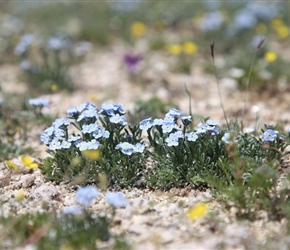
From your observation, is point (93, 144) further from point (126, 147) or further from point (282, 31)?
point (282, 31)

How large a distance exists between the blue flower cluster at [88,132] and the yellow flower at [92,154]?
31 millimetres

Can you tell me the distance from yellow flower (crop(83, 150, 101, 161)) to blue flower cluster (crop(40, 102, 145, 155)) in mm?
31

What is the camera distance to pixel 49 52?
7203mm

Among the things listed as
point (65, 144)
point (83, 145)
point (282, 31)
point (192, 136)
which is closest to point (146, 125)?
point (192, 136)

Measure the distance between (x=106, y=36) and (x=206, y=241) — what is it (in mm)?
5423

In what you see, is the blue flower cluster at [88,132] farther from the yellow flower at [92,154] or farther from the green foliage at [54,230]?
the green foliage at [54,230]

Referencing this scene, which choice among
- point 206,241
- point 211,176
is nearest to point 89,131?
point 211,176

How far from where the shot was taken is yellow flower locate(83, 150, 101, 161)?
11.3 feet

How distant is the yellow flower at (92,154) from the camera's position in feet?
11.3

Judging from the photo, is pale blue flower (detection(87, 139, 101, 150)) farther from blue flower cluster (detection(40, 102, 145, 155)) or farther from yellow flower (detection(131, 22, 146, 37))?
yellow flower (detection(131, 22, 146, 37))

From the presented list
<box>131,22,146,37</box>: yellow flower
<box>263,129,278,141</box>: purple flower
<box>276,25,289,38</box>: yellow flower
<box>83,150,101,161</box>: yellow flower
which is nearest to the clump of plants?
<box>83,150,101,161</box>: yellow flower

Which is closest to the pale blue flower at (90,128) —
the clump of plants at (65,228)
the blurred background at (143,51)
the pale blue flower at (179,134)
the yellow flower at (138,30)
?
the pale blue flower at (179,134)

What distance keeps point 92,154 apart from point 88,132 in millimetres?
312

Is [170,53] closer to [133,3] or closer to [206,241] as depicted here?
[133,3]
